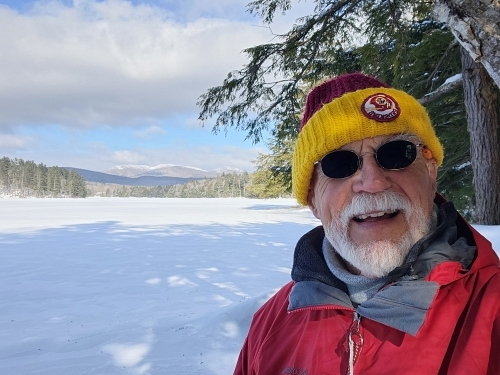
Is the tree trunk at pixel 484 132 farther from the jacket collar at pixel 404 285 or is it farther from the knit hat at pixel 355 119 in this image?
the jacket collar at pixel 404 285

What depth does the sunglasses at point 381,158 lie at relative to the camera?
4.65ft

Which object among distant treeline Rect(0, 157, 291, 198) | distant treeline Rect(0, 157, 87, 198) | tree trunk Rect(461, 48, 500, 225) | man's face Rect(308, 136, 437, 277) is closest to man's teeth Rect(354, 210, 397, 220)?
man's face Rect(308, 136, 437, 277)

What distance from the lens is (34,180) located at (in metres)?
83.8

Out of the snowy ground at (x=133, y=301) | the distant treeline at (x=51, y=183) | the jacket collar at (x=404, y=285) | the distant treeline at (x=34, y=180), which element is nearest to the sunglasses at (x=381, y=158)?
the jacket collar at (x=404, y=285)

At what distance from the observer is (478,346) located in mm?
989

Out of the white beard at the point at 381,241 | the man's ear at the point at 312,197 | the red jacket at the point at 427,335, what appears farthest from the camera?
the man's ear at the point at 312,197

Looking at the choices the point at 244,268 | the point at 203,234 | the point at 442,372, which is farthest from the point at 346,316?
the point at 203,234

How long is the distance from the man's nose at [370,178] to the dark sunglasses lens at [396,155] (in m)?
0.03

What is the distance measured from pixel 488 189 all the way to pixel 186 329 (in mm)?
4610

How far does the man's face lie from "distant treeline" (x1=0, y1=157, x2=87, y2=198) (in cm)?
9234

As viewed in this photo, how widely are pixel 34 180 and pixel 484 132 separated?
92.6 metres

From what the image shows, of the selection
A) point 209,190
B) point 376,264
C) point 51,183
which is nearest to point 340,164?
point 376,264

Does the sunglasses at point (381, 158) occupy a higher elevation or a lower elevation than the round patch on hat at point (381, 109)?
lower

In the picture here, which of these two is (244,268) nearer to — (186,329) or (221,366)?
(186,329)
